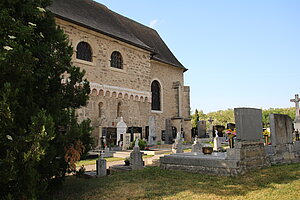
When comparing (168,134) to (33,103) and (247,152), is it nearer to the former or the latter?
(247,152)

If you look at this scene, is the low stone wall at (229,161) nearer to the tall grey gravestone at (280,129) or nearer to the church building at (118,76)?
the tall grey gravestone at (280,129)

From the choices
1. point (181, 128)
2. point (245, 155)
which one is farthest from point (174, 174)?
point (181, 128)

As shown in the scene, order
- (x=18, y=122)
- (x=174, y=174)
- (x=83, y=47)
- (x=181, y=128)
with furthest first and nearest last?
1. (x=181, y=128)
2. (x=83, y=47)
3. (x=174, y=174)
4. (x=18, y=122)

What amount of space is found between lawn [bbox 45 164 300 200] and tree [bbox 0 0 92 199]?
96 centimetres

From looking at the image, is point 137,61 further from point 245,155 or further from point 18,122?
point 18,122

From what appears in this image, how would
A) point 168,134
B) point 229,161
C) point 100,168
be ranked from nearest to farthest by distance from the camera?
point 229,161 < point 100,168 < point 168,134

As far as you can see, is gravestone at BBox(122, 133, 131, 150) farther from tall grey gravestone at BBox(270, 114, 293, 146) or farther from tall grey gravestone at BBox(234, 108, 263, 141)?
tall grey gravestone at BBox(234, 108, 263, 141)

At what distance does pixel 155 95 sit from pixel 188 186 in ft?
51.3

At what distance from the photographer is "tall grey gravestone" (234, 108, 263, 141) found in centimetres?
633

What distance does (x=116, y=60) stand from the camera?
16.8m

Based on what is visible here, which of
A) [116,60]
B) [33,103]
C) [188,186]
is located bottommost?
[188,186]

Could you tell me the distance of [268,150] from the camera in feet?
24.7

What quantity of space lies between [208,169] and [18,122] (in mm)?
4807

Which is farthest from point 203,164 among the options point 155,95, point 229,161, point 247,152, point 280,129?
point 155,95
